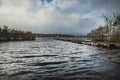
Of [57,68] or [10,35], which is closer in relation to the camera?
[57,68]

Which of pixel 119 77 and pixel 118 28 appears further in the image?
pixel 118 28

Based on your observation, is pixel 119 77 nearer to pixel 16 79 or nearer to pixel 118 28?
pixel 16 79

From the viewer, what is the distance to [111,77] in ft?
53.6

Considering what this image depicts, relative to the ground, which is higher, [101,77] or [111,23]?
[111,23]

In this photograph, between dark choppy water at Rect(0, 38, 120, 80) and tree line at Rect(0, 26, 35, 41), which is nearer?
dark choppy water at Rect(0, 38, 120, 80)

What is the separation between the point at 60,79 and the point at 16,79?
14.8 ft

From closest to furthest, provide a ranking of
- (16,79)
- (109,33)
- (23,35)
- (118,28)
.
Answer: (16,79) → (118,28) → (109,33) → (23,35)

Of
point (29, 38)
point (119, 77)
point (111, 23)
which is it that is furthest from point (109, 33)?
point (29, 38)

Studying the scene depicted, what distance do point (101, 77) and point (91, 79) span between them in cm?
145

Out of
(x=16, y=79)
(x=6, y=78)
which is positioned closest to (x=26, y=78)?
(x=16, y=79)

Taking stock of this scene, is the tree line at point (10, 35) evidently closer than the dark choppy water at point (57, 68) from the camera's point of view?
No

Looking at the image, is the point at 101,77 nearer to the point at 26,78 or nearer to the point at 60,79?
the point at 60,79

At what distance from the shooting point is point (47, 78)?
1603 centimetres

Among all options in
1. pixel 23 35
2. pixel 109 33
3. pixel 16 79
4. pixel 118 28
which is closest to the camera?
pixel 16 79
